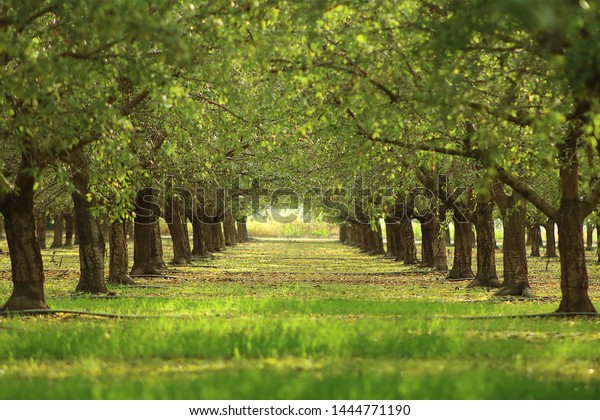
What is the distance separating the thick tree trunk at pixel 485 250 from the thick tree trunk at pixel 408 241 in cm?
1777

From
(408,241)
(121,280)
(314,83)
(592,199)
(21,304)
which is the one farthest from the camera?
(408,241)

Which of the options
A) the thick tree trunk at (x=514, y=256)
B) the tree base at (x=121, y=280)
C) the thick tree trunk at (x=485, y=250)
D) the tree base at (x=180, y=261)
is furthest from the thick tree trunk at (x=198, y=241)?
the thick tree trunk at (x=514, y=256)

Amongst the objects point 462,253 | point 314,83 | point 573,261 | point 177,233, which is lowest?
point 462,253

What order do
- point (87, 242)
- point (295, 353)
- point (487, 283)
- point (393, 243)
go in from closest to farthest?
point (295, 353), point (87, 242), point (487, 283), point (393, 243)

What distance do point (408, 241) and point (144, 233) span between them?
71.7ft

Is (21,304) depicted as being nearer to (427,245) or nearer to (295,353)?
(295,353)

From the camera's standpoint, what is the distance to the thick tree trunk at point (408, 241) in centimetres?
5312

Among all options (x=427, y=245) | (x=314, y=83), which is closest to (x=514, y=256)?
(x=314, y=83)

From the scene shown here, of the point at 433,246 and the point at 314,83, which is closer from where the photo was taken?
the point at 314,83

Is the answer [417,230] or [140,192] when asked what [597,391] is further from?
[417,230]

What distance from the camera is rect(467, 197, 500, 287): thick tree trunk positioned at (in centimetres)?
3272

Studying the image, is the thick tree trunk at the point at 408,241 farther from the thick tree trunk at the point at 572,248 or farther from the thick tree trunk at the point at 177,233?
the thick tree trunk at the point at 572,248

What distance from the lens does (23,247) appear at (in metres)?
19.0

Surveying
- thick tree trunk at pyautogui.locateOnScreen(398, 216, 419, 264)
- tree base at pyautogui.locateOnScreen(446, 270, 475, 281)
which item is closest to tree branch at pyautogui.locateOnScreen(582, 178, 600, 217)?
tree base at pyautogui.locateOnScreen(446, 270, 475, 281)
